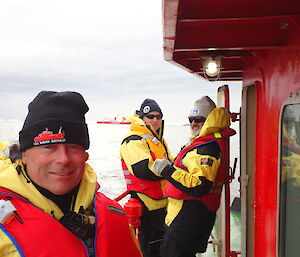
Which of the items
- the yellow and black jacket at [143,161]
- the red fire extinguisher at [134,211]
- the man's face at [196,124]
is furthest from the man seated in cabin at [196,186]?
the red fire extinguisher at [134,211]

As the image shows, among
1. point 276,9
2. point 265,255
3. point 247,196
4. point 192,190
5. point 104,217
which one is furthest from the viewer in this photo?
point 247,196

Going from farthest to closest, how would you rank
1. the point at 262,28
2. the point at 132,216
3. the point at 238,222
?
the point at 238,222 → the point at 132,216 → the point at 262,28

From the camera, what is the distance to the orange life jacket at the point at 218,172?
312 cm

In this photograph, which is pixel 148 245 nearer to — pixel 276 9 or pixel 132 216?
pixel 132 216

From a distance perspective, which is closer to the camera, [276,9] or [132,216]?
[276,9]

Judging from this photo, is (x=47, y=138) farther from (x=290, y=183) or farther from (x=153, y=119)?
(x=153, y=119)

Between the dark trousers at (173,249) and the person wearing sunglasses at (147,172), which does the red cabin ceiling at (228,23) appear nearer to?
the person wearing sunglasses at (147,172)


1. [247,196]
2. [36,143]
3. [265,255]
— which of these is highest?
[36,143]

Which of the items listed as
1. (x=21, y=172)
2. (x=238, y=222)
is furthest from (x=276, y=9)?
(x=238, y=222)

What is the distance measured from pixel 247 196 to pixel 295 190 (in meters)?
1.40

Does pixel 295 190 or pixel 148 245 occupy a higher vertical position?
pixel 295 190

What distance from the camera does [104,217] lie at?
4.87 feet

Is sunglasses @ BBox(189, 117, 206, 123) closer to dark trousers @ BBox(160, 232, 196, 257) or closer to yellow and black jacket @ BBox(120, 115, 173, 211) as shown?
yellow and black jacket @ BBox(120, 115, 173, 211)

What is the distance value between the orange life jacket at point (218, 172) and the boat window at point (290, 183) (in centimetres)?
92
